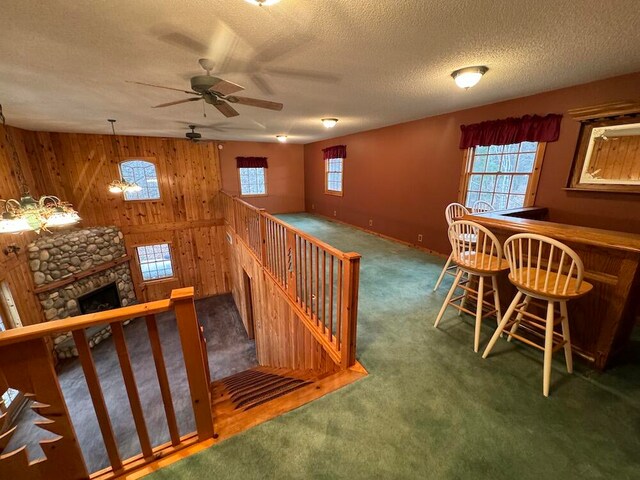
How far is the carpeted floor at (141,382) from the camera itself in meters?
3.54

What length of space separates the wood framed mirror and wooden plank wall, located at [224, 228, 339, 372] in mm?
3363

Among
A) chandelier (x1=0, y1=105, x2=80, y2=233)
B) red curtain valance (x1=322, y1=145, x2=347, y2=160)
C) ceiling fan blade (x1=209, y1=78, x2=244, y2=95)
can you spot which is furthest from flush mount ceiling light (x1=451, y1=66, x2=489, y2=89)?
red curtain valance (x1=322, y1=145, x2=347, y2=160)

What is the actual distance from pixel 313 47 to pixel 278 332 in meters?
3.26

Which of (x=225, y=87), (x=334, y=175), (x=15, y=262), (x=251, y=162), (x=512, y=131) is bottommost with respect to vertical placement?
(x=15, y=262)

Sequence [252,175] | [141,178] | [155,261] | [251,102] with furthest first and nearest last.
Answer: [252,175] < [155,261] < [141,178] < [251,102]

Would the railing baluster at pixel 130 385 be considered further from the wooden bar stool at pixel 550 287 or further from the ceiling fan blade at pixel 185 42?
the wooden bar stool at pixel 550 287

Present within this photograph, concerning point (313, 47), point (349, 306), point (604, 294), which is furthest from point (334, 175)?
point (604, 294)

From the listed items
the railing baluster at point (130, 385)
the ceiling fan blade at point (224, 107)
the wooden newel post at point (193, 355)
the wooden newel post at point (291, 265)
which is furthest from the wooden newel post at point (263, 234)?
the railing baluster at point (130, 385)

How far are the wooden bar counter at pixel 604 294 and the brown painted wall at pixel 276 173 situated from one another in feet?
23.9

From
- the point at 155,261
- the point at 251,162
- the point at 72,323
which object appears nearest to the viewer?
the point at 72,323

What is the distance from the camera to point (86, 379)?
1205mm

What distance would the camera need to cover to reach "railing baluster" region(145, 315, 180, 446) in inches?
Result: 48.9

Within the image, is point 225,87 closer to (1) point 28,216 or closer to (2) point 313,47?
(2) point 313,47

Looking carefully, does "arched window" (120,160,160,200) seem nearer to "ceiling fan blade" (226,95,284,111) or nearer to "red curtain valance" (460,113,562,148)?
"ceiling fan blade" (226,95,284,111)
